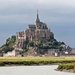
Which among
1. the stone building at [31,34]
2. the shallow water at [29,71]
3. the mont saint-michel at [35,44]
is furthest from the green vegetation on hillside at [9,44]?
the shallow water at [29,71]

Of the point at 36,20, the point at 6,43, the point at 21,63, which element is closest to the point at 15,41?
the point at 6,43

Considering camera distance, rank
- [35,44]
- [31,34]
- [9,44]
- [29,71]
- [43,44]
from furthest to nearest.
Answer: [9,44] < [31,34] < [43,44] < [35,44] < [29,71]

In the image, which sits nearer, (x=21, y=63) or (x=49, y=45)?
(x=21, y=63)

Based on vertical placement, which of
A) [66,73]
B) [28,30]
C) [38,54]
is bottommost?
[66,73]

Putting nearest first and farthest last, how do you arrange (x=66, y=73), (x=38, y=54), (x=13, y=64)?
(x=66, y=73)
(x=13, y=64)
(x=38, y=54)

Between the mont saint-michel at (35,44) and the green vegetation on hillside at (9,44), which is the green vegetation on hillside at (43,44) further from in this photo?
the green vegetation on hillside at (9,44)

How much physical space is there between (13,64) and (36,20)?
11886 cm

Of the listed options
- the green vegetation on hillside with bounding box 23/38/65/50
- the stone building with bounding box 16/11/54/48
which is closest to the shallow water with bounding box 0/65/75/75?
the green vegetation on hillside with bounding box 23/38/65/50

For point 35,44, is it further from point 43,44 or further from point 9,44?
point 9,44

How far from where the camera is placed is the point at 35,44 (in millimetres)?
174875

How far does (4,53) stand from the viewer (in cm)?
17162

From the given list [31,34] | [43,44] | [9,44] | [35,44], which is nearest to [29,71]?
[35,44]

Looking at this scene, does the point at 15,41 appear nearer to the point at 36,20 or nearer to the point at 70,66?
the point at 36,20

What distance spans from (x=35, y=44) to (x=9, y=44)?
14424 millimetres
